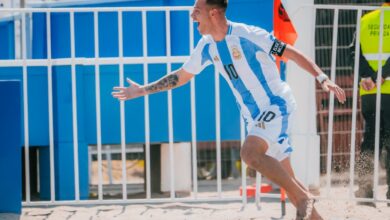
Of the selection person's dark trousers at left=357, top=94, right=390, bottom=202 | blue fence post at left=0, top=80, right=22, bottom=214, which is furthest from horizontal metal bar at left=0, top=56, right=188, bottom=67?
person's dark trousers at left=357, top=94, right=390, bottom=202

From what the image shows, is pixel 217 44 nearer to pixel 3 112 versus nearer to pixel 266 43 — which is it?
pixel 266 43

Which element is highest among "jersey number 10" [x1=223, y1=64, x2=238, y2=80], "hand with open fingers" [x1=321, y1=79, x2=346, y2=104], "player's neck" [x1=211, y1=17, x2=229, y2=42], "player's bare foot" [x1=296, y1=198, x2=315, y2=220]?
"player's neck" [x1=211, y1=17, x2=229, y2=42]

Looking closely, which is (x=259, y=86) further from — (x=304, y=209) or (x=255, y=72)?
(x=304, y=209)

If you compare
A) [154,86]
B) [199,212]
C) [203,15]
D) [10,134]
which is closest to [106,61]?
[10,134]

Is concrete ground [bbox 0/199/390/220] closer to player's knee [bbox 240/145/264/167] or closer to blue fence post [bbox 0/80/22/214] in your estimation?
blue fence post [bbox 0/80/22/214]

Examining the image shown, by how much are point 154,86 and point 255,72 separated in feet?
2.61

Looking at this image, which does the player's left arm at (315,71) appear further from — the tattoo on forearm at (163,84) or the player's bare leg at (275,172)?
the tattoo on forearm at (163,84)

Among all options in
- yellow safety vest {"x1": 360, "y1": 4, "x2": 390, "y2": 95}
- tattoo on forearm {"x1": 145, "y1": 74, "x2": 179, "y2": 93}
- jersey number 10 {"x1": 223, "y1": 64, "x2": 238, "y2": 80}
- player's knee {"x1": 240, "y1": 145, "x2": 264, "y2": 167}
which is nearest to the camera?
player's knee {"x1": 240, "y1": 145, "x2": 264, "y2": 167}

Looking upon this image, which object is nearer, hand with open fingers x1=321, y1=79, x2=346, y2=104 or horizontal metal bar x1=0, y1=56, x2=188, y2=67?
hand with open fingers x1=321, y1=79, x2=346, y2=104

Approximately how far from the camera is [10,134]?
20.4ft

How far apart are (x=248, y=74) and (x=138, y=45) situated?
8.51ft

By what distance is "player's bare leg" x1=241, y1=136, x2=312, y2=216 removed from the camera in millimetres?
4867

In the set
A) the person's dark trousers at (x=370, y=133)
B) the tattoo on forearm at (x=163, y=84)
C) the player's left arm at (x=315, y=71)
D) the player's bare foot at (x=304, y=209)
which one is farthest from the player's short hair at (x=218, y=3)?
the person's dark trousers at (x=370, y=133)

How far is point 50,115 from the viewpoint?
22.2 feet
